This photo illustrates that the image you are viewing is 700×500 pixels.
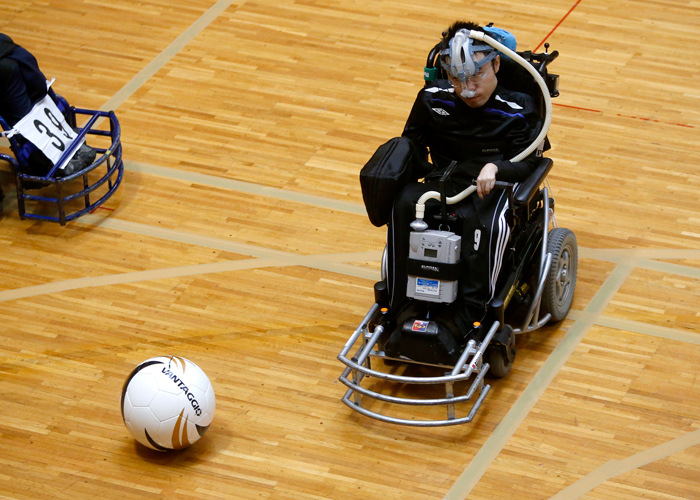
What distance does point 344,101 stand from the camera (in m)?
9.41

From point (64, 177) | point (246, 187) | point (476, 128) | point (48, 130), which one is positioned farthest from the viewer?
point (246, 187)

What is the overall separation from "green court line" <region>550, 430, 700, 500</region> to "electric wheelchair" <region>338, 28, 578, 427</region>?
671 mm

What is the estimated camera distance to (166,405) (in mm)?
5789

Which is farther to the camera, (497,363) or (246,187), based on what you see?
(246,187)

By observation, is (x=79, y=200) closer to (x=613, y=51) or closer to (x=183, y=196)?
(x=183, y=196)

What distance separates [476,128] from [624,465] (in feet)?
6.76

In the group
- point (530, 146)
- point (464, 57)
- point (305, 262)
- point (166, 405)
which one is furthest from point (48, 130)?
point (530, 146)

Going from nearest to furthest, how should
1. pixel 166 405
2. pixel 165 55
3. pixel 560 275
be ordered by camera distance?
pixel 166 405
pixel 560 275
pixel 165 55

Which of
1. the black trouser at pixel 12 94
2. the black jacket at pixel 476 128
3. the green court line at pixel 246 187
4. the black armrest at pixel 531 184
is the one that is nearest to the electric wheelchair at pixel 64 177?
the black trouser at pixel 12 94

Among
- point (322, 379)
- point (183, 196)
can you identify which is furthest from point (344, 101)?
point (322, 379)

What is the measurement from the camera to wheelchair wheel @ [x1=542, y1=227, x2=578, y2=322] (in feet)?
21.9

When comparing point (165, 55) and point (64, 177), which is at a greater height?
point (64, 177)

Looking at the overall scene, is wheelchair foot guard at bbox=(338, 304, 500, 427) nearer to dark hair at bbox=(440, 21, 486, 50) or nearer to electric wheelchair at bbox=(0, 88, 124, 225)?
dark hair at bbox=(440, 21, 486, 50)

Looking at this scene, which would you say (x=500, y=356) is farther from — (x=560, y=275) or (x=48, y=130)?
(x=48, y=130)
